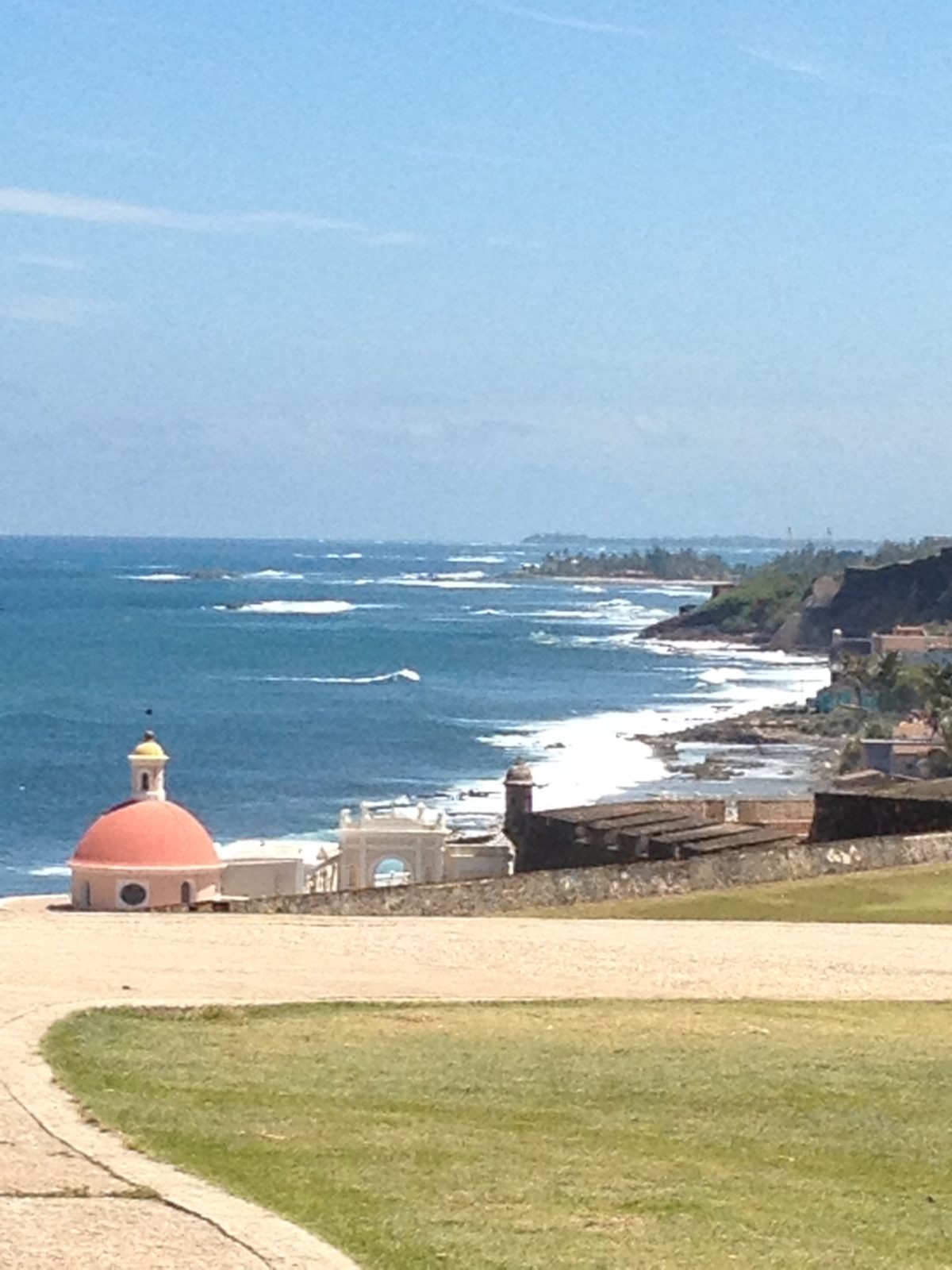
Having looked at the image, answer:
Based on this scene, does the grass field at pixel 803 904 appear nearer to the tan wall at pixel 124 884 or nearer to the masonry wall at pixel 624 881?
the masonry wall at pixel 624 881

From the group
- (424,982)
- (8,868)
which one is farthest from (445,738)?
(424,982)

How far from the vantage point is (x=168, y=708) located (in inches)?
3944

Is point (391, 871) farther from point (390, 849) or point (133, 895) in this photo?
point (133, 895)

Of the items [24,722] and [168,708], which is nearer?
[24,722]

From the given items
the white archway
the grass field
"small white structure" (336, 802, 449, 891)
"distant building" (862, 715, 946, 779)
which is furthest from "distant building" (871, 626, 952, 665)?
the grass field

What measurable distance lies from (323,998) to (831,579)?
146221 millimetres

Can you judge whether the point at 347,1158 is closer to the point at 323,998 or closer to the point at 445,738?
the point at 323,998

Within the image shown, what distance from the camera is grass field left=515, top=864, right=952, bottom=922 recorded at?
20234 mm

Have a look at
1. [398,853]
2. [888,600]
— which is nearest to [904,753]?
[398,853]

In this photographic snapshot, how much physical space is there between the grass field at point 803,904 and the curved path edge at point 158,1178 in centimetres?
983

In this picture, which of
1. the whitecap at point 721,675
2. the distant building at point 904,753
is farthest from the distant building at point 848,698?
the whitecap at point 721,675

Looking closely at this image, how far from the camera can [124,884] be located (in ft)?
91.2

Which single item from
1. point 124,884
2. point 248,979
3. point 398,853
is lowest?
point 248,979

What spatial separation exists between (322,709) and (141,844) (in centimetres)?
7282
